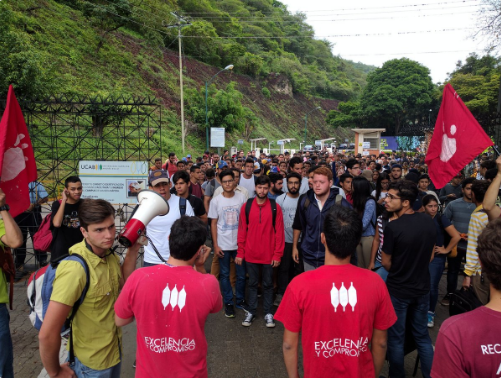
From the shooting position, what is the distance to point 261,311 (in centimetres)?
497

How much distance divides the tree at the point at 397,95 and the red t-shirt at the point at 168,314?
4613 cm

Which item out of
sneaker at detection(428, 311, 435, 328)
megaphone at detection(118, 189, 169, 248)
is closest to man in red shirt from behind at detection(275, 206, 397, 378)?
megaphone at detection(118, 189, 169, 248)

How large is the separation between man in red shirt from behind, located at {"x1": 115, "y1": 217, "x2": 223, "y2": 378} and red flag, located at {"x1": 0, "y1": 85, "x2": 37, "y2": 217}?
179 centimetres

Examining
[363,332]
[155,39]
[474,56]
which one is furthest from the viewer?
[474,56]

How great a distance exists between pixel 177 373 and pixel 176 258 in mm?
625

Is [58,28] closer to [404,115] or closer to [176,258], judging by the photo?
[176,258]

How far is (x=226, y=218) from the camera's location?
4852 mm

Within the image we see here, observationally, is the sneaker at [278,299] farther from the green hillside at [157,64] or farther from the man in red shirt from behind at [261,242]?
the green hillside at [157,64]

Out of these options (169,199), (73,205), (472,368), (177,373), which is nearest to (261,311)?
(169,199)

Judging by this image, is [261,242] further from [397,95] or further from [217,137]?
[397,95]

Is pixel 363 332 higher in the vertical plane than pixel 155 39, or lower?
lower

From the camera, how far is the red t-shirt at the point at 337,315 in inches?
74.6

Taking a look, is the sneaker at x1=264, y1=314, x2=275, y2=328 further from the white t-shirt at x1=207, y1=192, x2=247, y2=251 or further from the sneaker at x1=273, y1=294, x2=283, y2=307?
the white t-shirt at x1=207, y1=192, x2=247, y2=251

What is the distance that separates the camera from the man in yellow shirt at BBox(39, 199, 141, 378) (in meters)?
1.96
